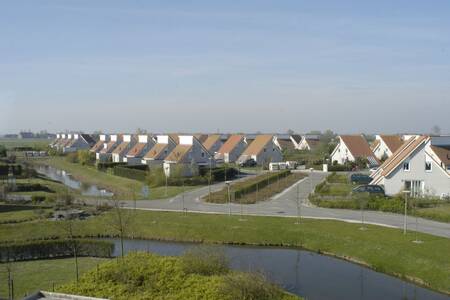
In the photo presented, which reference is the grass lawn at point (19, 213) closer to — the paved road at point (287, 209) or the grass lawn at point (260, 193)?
the paved road at point (287, 209)

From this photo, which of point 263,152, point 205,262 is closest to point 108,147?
point 263,152

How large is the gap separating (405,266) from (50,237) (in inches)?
821

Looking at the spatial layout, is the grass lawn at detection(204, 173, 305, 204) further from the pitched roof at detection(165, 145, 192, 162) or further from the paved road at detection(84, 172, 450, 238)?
the pitched roof at detection(165, 145, 192, 162)

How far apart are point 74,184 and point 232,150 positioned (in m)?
26.2

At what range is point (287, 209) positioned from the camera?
3744cm

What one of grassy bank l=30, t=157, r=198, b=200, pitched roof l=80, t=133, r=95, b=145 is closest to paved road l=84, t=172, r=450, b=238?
grassy bank l=30, t=157, r=198, b=200

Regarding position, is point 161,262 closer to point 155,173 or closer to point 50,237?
point 50,237

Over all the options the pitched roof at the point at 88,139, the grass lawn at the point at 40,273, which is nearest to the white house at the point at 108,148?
the pitched roof at the point at 88,139

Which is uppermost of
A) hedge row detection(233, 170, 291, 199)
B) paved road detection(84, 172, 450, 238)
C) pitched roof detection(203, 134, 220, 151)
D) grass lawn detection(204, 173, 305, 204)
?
pitched roof detection(203, 134, 220, 151)

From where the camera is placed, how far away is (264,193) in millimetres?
45688

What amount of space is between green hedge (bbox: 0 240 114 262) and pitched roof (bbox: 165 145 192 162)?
32.0 metres

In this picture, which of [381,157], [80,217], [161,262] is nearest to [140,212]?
[80,217]

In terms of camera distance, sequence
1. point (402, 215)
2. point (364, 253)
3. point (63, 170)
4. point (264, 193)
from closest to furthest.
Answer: point (364, 253)
point (402, 215)
point (264, 193)
point (63, 170)

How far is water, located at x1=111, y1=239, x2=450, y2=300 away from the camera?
2086 centimetres
